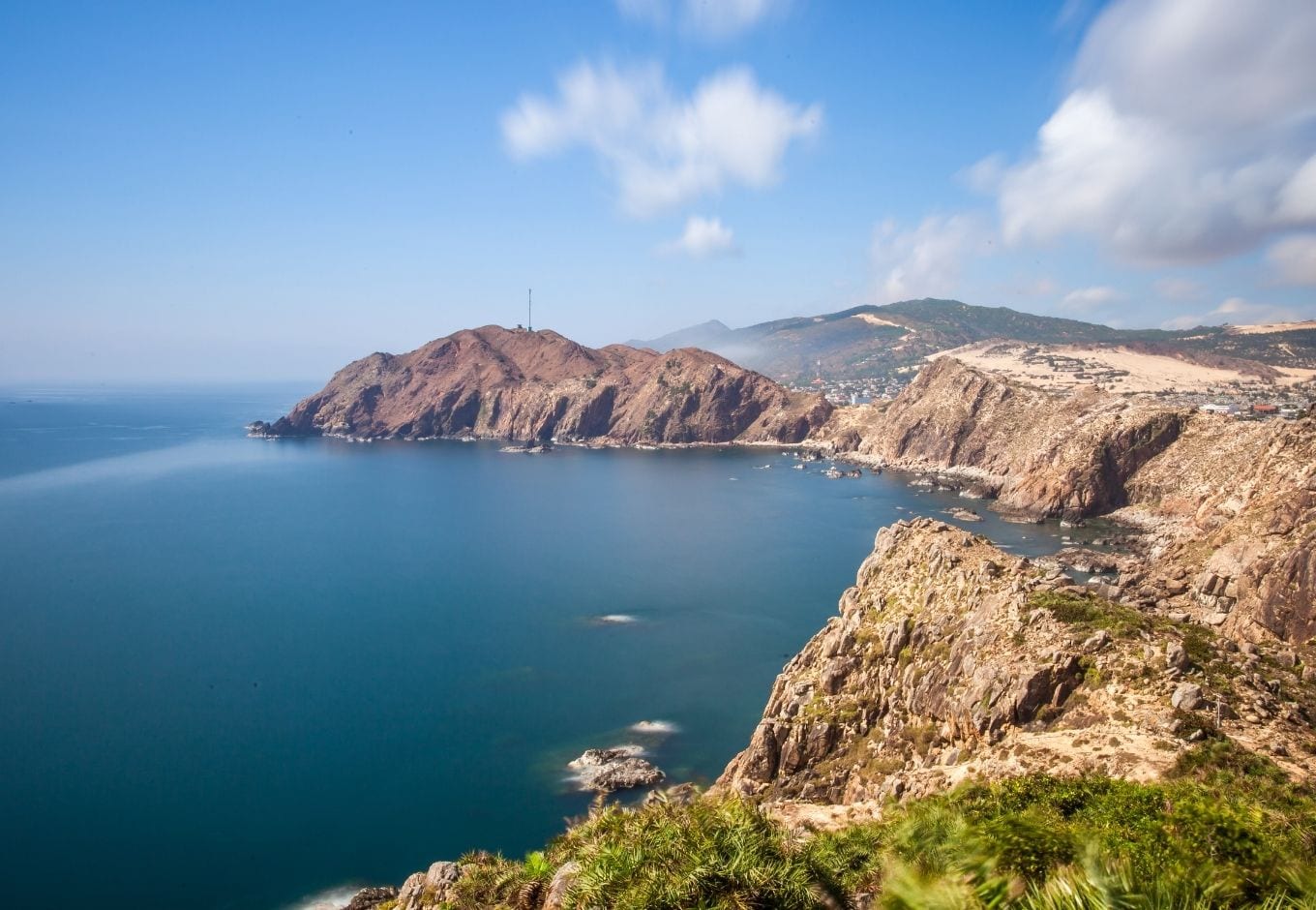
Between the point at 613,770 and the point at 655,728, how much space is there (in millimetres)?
6767

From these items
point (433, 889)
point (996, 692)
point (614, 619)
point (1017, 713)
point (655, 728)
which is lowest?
point (655, 728)

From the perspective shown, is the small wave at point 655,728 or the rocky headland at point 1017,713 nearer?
the rocky headland at point 1017,713

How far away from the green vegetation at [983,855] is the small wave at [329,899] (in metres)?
17.3

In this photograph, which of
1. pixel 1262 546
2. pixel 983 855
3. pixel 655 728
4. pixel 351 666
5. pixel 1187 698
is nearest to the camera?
pixel 983 855

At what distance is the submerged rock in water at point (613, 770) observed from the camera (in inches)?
1847

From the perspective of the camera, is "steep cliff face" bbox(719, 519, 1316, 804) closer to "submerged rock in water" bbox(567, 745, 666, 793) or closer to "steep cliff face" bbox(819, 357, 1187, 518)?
"submerged rock in water" bbox(567, 745, 666, 793)

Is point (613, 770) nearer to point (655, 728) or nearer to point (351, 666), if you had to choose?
point (655, 728)

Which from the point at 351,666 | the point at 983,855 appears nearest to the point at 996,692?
the point at 983,855

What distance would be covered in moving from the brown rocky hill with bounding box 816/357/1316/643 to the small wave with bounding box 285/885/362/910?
5811 centimetres

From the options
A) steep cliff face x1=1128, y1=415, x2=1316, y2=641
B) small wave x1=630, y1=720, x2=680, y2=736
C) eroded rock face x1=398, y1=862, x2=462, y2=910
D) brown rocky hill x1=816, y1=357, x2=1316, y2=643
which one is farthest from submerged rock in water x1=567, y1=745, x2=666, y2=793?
steep cliff face x1=1128, y1=415, x2=1316, y2=641

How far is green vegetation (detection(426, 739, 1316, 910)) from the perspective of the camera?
933 centimetres

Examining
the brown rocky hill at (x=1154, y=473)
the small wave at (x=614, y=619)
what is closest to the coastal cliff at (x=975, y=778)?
the brown rocky hill at (x=1154, y=473)

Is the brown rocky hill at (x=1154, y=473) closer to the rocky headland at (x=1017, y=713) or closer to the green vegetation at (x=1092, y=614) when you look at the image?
the rocky headland at (x=1017, y=713)

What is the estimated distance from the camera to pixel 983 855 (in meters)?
13.1
